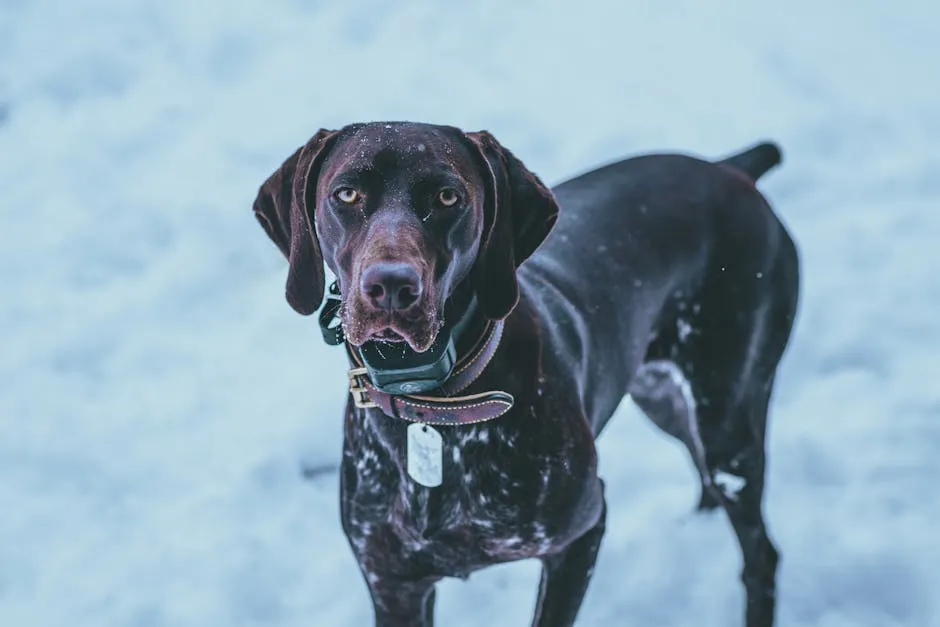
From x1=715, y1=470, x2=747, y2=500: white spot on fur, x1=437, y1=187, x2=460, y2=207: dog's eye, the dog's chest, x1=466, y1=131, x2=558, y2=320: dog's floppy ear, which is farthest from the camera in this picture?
x1=715, y1=470, x2=747, y2=500: white spot on fur

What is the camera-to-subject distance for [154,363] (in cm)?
453

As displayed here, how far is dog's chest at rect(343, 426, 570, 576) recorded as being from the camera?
2.61 meters

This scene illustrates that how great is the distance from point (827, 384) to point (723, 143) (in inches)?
71.5

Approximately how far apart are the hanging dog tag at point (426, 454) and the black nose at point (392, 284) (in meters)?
0.50

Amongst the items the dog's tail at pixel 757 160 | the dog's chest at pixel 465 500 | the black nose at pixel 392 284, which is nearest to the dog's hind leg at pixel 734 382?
the dog's tail at pixel 757 160

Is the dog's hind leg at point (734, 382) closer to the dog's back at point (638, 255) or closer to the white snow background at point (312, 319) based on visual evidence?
the dog's back at point (638, 255)

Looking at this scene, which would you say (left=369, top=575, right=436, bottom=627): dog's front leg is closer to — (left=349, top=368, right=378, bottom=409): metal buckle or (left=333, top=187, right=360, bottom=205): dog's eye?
(left=349, top=368, right=378, bottom=409): metal buckle

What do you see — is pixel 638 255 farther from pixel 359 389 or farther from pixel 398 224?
pixel 398 224

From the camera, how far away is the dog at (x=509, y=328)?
2.32 m

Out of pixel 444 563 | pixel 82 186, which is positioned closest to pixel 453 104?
pixel 82 186

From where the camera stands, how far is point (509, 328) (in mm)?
2658

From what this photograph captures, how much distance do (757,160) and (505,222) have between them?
1612mm

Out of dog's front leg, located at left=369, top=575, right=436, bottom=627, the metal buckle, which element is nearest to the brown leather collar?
the metal buckle

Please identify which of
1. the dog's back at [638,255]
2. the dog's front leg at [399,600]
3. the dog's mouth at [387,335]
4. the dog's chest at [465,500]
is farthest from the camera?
the dog's back at [638,255]
